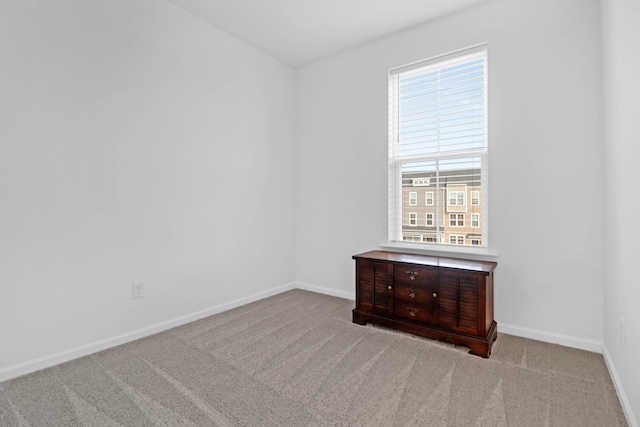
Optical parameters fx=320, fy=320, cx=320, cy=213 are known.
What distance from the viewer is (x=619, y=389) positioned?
5.70 feet

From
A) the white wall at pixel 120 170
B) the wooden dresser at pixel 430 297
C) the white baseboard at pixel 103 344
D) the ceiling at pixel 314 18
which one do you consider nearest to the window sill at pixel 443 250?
the wooden dresser at pixel 430 297

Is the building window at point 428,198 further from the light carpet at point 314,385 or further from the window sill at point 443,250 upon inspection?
the light carpet at point 314,385

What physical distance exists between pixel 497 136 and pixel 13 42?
3432mm

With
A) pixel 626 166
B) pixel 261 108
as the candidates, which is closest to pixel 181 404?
pixel 626 166

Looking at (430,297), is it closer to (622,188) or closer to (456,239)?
(456,239)

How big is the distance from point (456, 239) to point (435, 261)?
0.45 meters

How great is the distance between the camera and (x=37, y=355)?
6.70 ft

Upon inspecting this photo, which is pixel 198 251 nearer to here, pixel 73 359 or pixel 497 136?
pixel 73 359

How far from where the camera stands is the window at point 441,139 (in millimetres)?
2812

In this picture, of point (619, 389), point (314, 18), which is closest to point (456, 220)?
point (619, 389)

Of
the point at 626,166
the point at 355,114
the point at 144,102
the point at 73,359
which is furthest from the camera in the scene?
the point at 355,114

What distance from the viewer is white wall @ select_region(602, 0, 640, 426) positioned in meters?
1.48

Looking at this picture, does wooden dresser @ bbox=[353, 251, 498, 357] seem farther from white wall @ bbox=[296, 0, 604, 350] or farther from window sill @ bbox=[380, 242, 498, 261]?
white wall @ bbox=[296, 0, 604, 350]

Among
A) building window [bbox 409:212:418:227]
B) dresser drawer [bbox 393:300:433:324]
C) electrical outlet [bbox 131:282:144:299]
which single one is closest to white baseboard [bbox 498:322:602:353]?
dresser drawer [bbox 393:300:433:324]
